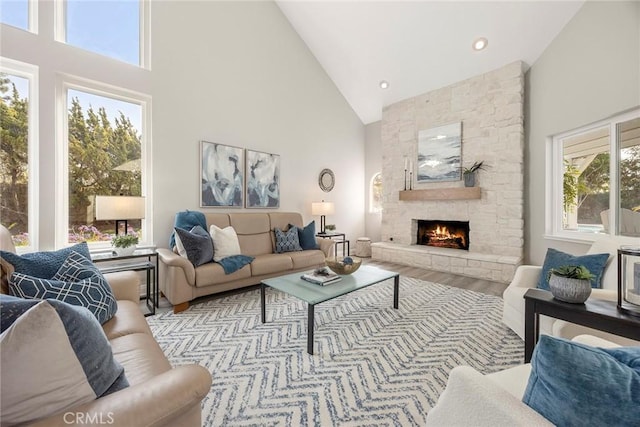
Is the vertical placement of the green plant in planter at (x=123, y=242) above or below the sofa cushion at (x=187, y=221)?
below

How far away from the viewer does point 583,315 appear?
4.47ft

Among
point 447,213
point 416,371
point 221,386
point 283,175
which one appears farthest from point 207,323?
point 447,213

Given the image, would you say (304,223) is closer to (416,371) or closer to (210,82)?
(210,82)

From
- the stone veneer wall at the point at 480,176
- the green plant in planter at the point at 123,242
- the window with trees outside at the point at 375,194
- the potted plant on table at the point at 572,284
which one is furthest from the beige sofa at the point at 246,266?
the potted plant on table at the point at 572,284

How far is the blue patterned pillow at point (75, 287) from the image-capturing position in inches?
52.0

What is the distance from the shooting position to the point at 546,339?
27.8 inches

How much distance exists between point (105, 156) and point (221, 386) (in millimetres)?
2961

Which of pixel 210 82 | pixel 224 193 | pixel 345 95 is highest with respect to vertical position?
pixel 345 95

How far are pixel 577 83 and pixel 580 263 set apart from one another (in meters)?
2.61

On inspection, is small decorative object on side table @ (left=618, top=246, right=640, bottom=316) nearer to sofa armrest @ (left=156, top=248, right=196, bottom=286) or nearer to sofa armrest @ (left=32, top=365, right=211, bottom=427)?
sofa armrest @ (left=32, top=365, right=211, bottom=427)

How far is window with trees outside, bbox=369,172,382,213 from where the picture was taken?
20.5ft

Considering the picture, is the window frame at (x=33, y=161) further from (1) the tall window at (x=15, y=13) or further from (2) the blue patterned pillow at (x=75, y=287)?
(2) the blue patterned pillow at (x=75, y=287)

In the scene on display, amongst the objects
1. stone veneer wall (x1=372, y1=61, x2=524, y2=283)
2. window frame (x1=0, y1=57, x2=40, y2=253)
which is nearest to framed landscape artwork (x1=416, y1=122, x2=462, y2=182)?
stone veneer wall (x1=372, y1=61, x2=524, y2=283)

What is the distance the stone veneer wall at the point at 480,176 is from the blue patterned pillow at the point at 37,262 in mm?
4522
